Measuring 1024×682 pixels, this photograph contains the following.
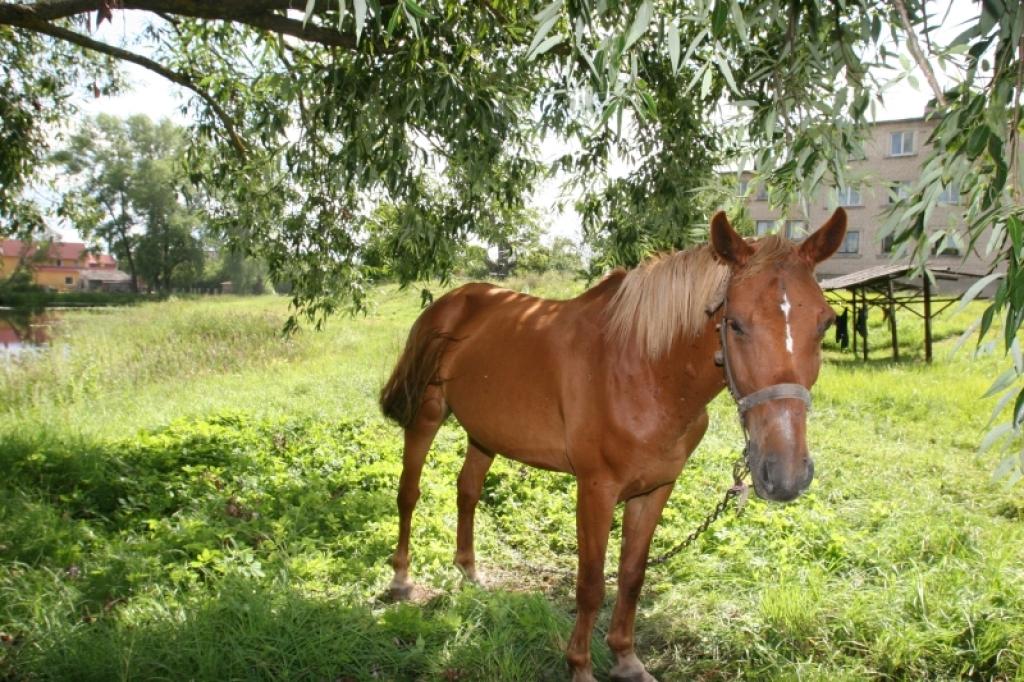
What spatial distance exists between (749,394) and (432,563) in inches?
107

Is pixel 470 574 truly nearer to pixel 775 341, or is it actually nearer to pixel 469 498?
pixel 469 498

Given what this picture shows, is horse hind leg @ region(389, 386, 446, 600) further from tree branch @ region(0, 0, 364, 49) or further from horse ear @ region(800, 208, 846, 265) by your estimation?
tree branch @ region(0, 0, 364, 49)

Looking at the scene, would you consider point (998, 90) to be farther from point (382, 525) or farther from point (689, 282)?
point (382, 525)

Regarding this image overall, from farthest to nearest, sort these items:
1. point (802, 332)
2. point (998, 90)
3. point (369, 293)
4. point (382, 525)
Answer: point (369, 293) → point (382, 525) → point (802, 332) → point (998, 90)

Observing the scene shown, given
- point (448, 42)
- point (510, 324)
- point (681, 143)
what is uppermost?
point (448, 42)

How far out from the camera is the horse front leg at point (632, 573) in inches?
117


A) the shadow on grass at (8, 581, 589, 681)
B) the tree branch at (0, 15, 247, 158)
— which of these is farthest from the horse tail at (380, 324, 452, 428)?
the tree branch at (0, 15, 247, 158)

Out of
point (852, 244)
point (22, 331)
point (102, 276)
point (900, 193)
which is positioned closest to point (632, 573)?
point (900, 193)

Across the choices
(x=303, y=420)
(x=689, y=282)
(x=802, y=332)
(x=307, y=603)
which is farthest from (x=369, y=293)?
(x=802, y=332)

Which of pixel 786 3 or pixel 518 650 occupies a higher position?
pixel 786 3

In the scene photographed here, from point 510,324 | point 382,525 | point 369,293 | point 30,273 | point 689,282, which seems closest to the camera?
point 689,282

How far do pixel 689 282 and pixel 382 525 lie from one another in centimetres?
298

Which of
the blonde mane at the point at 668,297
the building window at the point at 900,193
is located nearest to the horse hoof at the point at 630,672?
the blonde mane at the point at 668,297

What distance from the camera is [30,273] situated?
112ft
